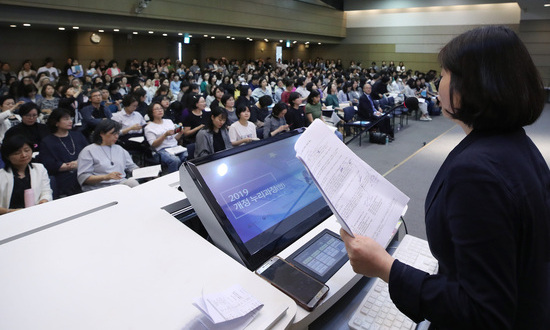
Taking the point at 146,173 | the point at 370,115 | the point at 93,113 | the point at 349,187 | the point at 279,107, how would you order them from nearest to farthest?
the point at 349,187
the point at 146,173
the point at 279,107
the point at 93,113
the point at 370,115

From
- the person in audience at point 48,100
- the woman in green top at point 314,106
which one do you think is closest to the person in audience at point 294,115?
the woman in green top at point 314,106

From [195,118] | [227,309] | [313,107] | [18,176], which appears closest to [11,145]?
[18,176]

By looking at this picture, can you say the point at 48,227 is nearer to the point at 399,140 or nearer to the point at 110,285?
the point at 110,285

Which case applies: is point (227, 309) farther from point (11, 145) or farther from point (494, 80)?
point (11, 145)

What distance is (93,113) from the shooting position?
20.7 ft

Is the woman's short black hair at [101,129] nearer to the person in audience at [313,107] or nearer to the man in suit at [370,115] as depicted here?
the person in audience at [313,107]

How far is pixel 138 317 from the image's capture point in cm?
85

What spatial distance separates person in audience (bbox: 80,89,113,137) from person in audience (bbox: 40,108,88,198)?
1800 mm

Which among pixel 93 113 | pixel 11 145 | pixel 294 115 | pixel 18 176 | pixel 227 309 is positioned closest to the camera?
pixel 227 309

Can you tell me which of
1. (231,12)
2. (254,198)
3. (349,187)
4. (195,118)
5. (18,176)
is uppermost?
(231,12)

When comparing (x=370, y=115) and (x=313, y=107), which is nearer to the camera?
(x=313, y=107)

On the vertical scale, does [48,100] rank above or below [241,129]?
above

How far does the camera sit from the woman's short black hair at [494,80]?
0.81 m

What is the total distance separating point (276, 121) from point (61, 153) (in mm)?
3366
